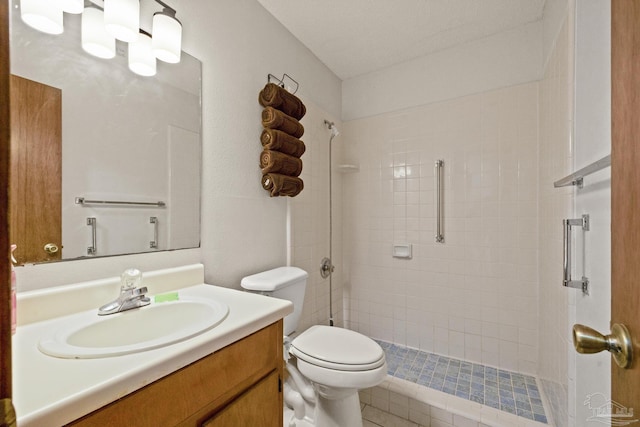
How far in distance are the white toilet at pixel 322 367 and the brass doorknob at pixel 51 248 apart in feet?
2.43

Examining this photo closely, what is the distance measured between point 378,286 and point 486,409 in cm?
108

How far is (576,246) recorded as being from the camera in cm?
114

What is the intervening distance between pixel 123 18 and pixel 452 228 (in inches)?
85.8

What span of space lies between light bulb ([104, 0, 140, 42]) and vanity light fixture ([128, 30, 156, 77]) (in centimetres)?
5

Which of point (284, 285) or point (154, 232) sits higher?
point (154, 232)

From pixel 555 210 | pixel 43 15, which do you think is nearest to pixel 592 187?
pixel 555 210

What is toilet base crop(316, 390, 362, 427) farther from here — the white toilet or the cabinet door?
the cabinet door

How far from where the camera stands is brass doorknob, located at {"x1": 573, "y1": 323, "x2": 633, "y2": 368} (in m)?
0.43

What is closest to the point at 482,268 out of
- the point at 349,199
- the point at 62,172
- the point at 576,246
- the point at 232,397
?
the point at 576,246

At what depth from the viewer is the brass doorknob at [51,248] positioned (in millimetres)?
885

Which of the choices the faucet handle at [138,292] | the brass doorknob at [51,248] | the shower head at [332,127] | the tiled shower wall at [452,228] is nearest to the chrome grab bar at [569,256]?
the tiled shower wall at [452,228]

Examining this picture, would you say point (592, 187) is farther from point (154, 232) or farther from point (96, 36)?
point (96, 36)

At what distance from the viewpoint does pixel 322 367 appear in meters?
1.33

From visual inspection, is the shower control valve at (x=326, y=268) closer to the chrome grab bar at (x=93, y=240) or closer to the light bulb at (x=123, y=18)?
the chrome grab bar at (x=93, y=240)
